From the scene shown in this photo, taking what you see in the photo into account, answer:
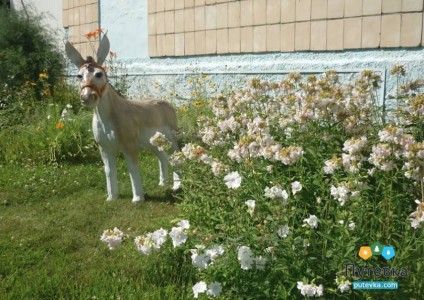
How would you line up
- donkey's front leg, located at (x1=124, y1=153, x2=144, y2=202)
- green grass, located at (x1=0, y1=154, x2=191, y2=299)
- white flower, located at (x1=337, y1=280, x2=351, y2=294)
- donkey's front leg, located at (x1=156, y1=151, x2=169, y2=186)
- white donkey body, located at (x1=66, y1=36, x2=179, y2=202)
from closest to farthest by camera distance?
white flower, located at (x1=337, y1=280, x2=351, y2=294), green grass, located at (x1=0, y1=154, x2=191, y2=299), white donkey body, located at (x1=66, y1=36, x2=179, y2=202), donkey's front leg, located at (x1=124, y1=153, x2=144, y2=202), donkey's front leg, located at (x1=156, y1=151, x2=169, y2=186)

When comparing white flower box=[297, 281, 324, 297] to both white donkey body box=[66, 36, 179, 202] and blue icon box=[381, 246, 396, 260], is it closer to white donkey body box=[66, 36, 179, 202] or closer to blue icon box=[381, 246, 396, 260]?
blue icon box=[381, 246, 396, 260]

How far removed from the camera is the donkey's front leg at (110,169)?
170 inches

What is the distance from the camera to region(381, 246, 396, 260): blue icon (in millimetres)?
2244

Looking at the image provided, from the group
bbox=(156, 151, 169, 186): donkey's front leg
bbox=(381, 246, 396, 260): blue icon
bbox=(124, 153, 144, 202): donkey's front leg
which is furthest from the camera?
bbox=(156, 151, 169, 186): donkey's front leg

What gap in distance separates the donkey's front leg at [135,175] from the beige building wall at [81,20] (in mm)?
5350

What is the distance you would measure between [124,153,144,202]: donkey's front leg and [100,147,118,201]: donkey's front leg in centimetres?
15

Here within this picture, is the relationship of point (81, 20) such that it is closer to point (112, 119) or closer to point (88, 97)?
point (112, 119)

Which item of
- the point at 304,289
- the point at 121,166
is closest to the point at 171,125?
the point at 121,166

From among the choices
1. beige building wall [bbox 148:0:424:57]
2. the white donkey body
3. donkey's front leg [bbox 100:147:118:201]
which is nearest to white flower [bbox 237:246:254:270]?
the white donkey body

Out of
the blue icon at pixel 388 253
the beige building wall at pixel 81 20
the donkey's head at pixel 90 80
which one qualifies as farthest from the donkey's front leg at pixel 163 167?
the beige building wall at pixel 81 20

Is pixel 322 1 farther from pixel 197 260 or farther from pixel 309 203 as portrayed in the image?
pixel 197 260

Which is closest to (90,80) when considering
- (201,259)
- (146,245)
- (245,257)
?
(146,245)

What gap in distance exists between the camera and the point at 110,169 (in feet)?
14.3

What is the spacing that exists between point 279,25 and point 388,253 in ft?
14.3
